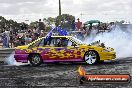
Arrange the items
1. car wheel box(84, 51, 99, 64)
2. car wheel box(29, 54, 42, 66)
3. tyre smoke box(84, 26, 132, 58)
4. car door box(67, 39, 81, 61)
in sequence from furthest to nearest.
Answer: tyre smoke box(84, 26, 132, 58) < car wheel box(29, 54, 42, 66) < car door box(67, 39, 81, 61) < car wheel box(84, 51, 99, 64)

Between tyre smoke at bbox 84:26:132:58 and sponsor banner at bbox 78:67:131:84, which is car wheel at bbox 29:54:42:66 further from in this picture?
sponsor banner at bbox 78:67:131:84

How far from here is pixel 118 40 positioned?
23312 mm

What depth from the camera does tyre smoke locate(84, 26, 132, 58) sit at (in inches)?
872

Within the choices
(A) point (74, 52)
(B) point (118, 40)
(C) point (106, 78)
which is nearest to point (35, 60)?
(A) point (74, 52)

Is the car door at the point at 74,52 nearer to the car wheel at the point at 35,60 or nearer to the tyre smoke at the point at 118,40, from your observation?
the car wheel at the point at 35,60

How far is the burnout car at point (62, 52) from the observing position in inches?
682

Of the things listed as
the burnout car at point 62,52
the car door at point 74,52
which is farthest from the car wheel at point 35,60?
the car door at point 74,52

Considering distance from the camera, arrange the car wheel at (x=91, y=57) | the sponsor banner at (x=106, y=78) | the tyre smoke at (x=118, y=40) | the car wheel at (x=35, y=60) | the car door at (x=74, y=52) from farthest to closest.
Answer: the tyre smoke at (x=118, y=40), the car wheel at (x=35, y=60), the car door at (x=74, y=52), the car wheel at (x=91, y=57), the sponsor banner at (x=106, y=78)

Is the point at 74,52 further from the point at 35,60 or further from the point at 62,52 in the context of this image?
the point at 35,60

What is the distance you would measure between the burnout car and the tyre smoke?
4340mm

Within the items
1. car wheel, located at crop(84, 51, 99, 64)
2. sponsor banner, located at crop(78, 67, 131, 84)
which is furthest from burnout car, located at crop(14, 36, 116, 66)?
sponsor banner, located at crop(78, 67, 131, 84)

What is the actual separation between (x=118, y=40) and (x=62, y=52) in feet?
21.7

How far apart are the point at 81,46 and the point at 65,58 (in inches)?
35.8

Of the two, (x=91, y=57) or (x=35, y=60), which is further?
(x=35, y=60)
